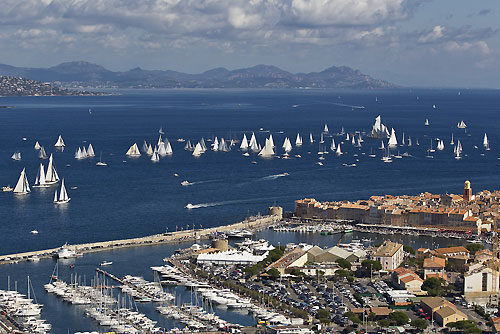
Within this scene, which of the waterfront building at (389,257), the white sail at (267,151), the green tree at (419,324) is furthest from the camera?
the white sail at (267,151)

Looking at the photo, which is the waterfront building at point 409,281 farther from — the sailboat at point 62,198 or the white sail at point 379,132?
the white sail at point 379,132

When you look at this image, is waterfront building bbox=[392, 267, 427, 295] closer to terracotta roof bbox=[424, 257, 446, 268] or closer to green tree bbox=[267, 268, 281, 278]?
terracotta roof bbox=[424, 257, 446, 268]

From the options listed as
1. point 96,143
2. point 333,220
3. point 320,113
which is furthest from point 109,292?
point 320,113

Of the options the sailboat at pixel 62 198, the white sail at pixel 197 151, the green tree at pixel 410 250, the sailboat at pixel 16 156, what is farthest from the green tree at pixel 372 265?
the sailboat at pixel 16 156

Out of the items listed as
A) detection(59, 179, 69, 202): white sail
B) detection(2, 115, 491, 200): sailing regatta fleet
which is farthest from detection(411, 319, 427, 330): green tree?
detection(2, 115, 491, 200): sailing regatta fleet

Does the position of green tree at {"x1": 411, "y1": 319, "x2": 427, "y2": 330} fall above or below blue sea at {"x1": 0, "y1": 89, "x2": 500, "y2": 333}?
below

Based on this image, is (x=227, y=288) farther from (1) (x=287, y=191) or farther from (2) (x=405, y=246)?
(1) (x=287, y=191)

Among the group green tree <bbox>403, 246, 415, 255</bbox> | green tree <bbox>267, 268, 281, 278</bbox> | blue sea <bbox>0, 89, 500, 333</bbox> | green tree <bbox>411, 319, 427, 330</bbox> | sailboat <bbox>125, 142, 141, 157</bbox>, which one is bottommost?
green tree <bbox>411, 319, 427, 330</bbox>
